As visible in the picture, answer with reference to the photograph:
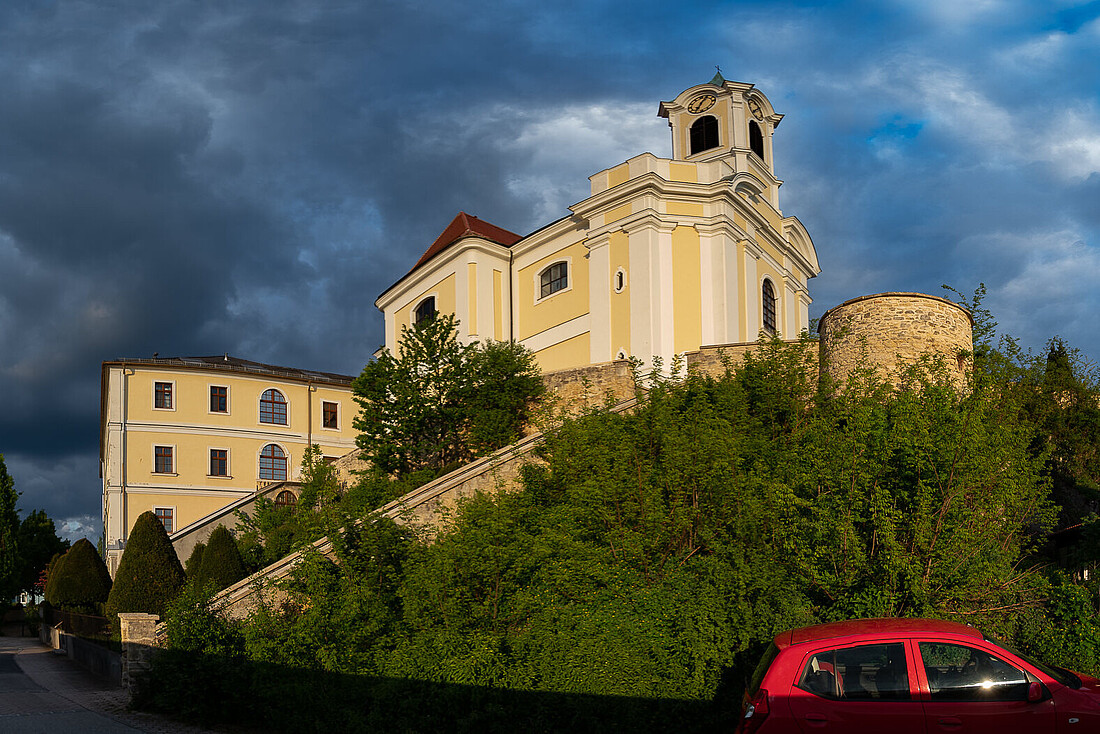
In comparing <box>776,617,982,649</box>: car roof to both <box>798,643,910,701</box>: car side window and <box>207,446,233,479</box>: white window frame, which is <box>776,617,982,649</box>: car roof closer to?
<box>798,643,910,701</box>: car side window

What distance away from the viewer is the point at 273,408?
47.2m

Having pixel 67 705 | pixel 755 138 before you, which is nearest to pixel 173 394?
pixel 755 138

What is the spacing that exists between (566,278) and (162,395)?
2354 centimetres

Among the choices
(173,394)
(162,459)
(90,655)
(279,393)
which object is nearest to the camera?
(90,655)

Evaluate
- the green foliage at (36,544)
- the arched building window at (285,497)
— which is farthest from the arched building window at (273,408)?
the green foliage at (36,544)

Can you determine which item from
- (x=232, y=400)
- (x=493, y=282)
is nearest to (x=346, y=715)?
(x=493, y=282)

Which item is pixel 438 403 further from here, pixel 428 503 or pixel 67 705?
pixel 67 705

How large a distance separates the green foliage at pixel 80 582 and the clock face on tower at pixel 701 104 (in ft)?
83.4

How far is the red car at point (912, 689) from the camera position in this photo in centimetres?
798

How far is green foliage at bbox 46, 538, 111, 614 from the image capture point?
28203mm

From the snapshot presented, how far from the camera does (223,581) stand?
24.9 m

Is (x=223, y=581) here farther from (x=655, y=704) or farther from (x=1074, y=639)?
(x=1074, y=639)

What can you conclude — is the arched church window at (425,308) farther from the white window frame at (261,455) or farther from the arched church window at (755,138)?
the white window frame at (261,455)

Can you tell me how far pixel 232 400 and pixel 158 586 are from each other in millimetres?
26081
